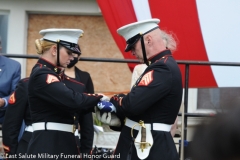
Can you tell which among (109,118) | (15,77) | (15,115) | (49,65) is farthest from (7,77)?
(109,118)

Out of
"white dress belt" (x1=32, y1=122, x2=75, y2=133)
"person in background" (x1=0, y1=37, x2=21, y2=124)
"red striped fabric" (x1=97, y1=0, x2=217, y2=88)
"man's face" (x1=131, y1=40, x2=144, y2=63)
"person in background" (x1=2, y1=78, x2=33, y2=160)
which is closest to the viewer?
"man's face" (x1=131, y1=40, x2=144, y2=63)

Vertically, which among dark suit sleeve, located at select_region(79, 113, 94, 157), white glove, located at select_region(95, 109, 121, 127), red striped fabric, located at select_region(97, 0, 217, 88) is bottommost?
dark suit sleeve, located at select_region(79, 113, 94, 157)

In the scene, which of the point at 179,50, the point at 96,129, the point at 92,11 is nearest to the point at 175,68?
the point at 96,129

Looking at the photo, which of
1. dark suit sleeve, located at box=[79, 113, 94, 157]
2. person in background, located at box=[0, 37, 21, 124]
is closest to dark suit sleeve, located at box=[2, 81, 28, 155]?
dark suit sleeve, located at box=[79, 113, 94, 157]

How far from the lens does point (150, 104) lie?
3348 mm

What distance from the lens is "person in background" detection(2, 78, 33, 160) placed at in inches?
178

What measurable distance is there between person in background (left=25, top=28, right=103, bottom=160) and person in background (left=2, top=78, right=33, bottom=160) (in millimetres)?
625

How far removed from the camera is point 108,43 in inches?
324

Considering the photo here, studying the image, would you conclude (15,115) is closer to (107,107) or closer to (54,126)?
(54,126)

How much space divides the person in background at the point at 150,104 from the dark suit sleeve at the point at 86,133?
96cm

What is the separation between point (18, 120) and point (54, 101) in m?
1.00

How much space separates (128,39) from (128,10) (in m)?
2.33

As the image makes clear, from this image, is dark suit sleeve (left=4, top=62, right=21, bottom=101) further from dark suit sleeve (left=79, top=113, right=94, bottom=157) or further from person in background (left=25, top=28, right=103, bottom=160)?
person in background (left=25, top=28, right=103, bottom=160)

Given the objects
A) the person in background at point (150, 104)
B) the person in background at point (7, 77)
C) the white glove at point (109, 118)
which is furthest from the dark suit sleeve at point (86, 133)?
the person in background at point (7, 77)
